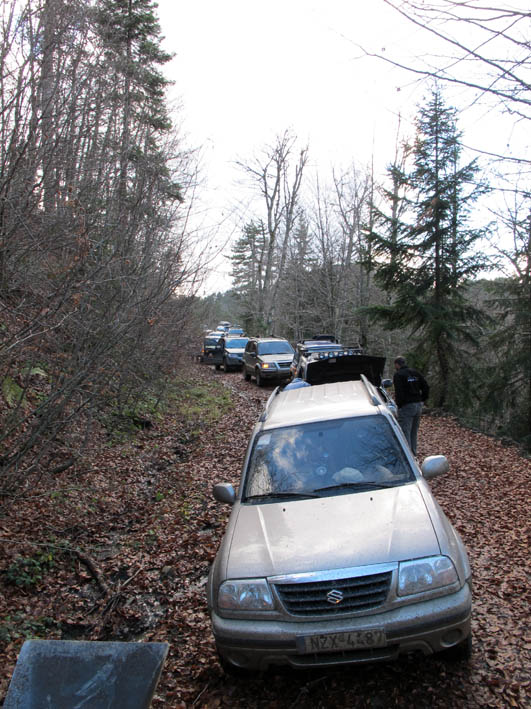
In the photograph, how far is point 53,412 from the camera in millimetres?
5465

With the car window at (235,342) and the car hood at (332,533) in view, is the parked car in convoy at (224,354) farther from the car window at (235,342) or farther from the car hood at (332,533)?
the car hood at (332,533)

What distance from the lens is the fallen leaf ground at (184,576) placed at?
324 centimetres

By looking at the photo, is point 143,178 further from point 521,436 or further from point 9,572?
point 521,436

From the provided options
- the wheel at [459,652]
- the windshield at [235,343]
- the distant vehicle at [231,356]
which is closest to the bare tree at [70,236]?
the wheel at [459,652]

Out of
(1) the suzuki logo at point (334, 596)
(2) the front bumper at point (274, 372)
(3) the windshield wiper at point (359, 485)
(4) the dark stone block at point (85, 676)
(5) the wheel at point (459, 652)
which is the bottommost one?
(5) the wheel at point (459, 652)

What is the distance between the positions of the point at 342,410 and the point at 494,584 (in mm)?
2209

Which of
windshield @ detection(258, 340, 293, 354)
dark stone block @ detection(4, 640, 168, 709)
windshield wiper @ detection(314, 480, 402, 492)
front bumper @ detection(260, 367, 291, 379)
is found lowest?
front bumper @ detection(260, 367, 291, 379)

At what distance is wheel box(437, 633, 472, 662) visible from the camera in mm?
3252

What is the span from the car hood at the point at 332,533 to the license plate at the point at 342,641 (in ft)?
1.22

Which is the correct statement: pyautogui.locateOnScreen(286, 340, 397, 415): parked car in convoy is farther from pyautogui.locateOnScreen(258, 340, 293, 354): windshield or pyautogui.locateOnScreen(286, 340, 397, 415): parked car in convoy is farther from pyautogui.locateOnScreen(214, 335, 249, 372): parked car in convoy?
pyautogui.locateOnScreen(214, 335, 249, 372): parked car in convoy


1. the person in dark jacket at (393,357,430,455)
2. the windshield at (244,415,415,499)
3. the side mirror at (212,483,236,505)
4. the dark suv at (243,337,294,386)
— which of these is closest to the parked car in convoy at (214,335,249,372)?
the dark suv at (243,337,294,386)

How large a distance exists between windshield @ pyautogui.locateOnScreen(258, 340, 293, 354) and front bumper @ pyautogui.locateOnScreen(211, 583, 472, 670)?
60.7 feet

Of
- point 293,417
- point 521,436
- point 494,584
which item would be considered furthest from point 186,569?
point 521,436

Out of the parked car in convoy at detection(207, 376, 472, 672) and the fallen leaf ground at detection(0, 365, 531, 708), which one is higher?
the parked car in convoy at detection(207, 376, 472, 672)
